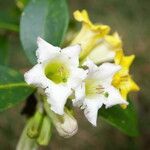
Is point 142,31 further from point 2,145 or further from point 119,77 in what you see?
point 119,77

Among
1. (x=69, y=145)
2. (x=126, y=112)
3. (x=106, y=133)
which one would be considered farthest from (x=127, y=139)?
(x=126, y=112)

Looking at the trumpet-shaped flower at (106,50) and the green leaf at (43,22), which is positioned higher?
the green leaf at (43,22)

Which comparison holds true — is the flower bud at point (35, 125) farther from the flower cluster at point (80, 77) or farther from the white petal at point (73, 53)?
the white petal at point (73, 53)

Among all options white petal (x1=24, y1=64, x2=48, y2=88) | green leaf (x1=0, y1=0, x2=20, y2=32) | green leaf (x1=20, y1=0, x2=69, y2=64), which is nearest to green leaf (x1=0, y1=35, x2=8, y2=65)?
green leaf (x1=0, y1=0, x2=20, y2=32)

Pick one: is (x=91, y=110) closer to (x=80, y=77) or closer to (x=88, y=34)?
(x=80, y=77)

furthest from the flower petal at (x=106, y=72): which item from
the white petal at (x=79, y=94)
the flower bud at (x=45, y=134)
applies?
the flower bud at (x=45, y=134)
